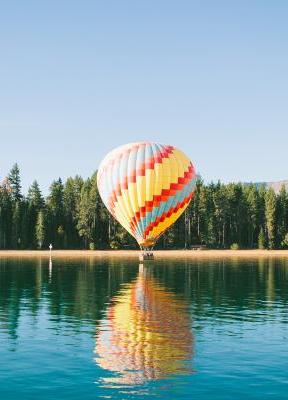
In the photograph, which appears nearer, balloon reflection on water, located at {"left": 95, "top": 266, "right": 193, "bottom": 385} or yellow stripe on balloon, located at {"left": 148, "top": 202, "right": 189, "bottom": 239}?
balloon reflection on water, located at {"left": 95, "top": 266, "right": 193, "bottom": 385}

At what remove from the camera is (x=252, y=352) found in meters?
34.1

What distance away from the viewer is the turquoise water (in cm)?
2716

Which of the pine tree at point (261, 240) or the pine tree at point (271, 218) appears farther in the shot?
the pine tree at point (271, 218)

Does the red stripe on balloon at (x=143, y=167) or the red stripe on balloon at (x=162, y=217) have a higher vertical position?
the red stripe on balloon at (x=143, y=167)

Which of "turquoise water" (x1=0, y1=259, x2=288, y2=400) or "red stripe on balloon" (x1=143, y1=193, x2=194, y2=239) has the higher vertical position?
"red stripe on balloon" (x1=143, y1=193, x2=194, y2=239)

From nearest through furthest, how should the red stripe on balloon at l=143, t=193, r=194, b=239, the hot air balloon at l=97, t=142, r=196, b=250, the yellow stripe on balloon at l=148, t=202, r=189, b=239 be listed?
the hot air balloon at l=97, t=142, r=196, b=250 → the red stripe on balloon at l=143, t=193, r=194, b=239 → the yellow stripe on balloon at l=148, t=202, r=189, b=239

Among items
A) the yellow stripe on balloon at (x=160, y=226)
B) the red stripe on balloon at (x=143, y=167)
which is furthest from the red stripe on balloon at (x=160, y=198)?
the red stripe on balloon at (x=143, y=167)

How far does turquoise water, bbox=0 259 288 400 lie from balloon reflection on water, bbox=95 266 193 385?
0.05 meters

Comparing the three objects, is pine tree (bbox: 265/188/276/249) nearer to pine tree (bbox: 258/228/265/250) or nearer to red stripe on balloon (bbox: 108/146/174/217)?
pine tree (bbox: 258/228/265/250)

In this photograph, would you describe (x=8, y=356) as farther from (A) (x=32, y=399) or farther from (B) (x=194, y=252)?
(B) (x=194, y=252)

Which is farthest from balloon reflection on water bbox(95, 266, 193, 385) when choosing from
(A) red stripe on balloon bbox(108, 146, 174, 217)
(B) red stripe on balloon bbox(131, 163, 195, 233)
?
(B) red stripe on balloon bbox(131, 163, 195, 233)

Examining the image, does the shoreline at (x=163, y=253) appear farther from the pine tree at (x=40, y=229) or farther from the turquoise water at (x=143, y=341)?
the turquoise water at (x=143, y=341)

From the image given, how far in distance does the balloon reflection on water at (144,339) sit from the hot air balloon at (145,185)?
1685 inches

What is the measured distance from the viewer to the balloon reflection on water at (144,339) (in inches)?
1172
